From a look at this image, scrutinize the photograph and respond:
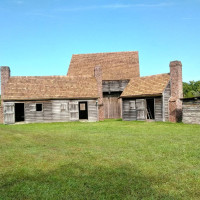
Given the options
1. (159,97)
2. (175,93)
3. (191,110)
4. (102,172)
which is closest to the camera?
(102,172)

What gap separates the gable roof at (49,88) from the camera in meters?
26.7

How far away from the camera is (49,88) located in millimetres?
28078

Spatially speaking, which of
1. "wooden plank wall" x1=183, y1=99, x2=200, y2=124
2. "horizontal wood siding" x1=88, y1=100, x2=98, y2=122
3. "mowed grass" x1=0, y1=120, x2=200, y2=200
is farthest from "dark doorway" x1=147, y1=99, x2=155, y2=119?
"mowed grass" x1=0, y1=120, x2=200, y2=200

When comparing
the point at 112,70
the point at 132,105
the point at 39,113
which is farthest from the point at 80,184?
the point at 112,70

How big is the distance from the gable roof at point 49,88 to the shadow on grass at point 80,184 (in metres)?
20.3

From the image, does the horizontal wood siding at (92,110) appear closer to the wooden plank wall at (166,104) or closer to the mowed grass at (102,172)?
the wooden plank wall at (166,104)

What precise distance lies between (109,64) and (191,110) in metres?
15.2

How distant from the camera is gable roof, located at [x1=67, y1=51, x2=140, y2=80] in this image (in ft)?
105

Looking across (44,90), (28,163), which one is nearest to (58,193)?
(28,163)

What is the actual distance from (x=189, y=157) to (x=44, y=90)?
71.9ft

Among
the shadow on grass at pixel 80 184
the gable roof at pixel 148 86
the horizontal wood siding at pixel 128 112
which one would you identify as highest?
the gable roof at pixel 148 86

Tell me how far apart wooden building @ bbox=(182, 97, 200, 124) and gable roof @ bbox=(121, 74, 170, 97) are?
2.93m

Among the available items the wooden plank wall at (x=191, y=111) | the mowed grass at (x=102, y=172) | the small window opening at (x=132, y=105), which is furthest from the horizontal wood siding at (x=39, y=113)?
the mowed grass at (x=102, y=172)

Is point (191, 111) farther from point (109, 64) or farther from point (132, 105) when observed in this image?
point (109, 64)
